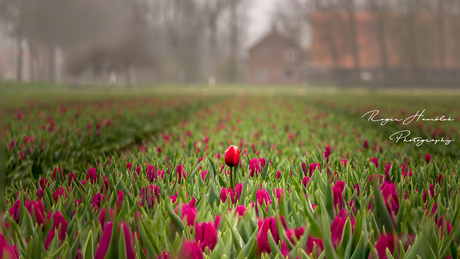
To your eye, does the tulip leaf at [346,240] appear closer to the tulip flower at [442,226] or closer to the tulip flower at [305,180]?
the tulip flower at [442,226]

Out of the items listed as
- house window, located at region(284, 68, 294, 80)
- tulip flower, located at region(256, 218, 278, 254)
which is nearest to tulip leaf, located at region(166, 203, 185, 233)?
tulip flower, located at region(256, 218, 278, 254)

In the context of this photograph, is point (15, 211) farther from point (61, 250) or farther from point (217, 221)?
point (217, 221)

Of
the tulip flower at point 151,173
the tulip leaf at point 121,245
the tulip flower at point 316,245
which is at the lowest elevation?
the tulip flower at point 316,245

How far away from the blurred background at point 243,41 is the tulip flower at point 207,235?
3535 cm

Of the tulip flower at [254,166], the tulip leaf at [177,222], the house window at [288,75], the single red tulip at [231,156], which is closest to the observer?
the tulip leaf at [177,222]

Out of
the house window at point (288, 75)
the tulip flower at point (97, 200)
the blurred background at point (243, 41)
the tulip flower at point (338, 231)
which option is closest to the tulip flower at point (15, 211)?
the tulip flower at point (97, 200)

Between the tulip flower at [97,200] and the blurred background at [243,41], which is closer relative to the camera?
the tulip flower at [97,200]

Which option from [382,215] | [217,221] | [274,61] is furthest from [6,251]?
[274,61]

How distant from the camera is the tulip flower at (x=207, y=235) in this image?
163 cm

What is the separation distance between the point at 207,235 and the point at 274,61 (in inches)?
2487

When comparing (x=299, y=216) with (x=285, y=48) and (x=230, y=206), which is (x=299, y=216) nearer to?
(x=230, y=206)

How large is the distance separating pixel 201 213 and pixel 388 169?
160 cm

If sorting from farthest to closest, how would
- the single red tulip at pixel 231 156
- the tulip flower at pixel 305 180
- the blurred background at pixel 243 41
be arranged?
the blurred background at pixel 243 41 → the tulip flower at pixel 305 180 → the single red tulip at pixel 231 156

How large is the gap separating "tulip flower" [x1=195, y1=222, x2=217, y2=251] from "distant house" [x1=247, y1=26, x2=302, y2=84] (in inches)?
2475
